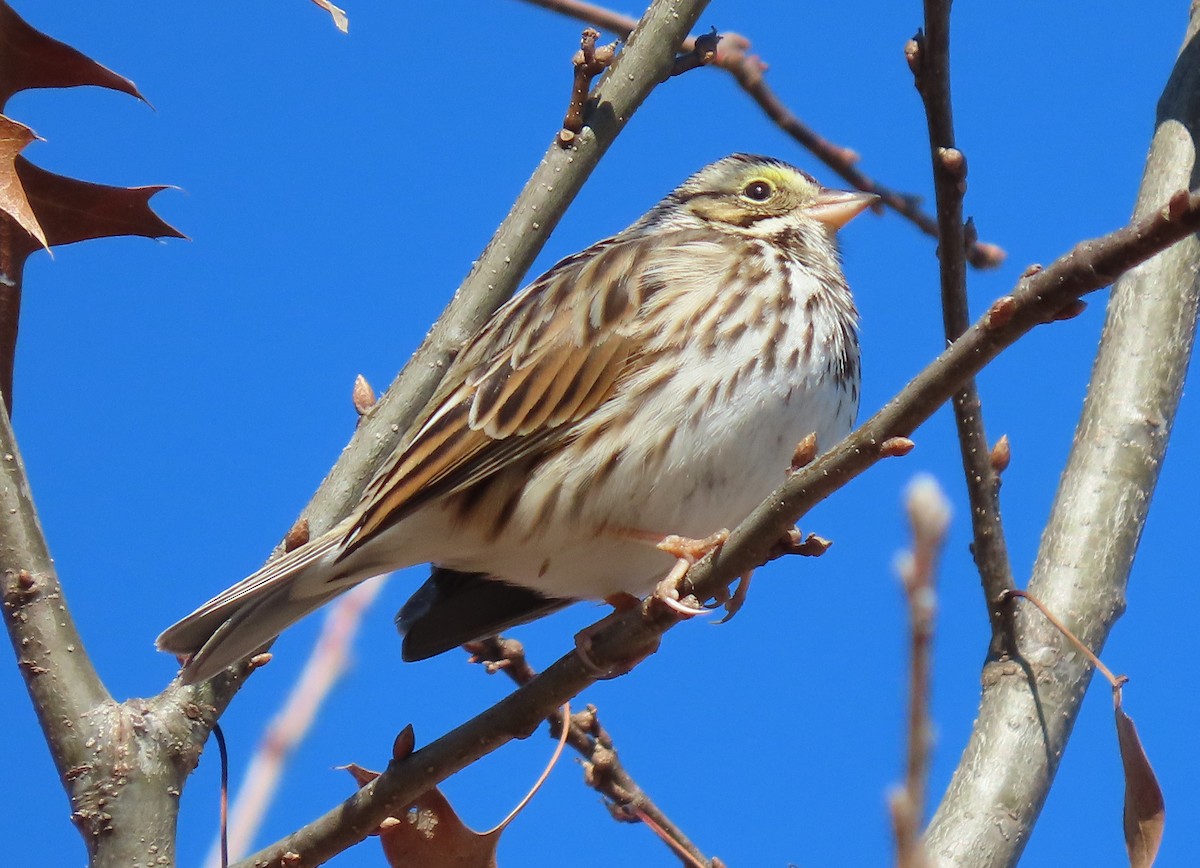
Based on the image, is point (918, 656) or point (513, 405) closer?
point (918, 656)

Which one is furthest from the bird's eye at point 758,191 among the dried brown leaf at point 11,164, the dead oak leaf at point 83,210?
the dried brown leaf at point 11,164

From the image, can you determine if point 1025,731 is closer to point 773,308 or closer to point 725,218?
point 773,308

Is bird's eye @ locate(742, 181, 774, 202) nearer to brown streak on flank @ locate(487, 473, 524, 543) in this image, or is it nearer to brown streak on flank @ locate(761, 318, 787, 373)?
brown streak on flank @ locate(761, 318, 787, 373)

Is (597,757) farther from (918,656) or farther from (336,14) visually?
(918,656)

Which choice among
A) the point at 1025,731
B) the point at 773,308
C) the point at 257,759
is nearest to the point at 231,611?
the point at 257,759

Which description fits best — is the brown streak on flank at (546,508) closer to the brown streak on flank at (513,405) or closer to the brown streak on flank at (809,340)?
the brown streak on flank at (513,405)

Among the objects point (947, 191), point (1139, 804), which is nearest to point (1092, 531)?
point (947, 191)

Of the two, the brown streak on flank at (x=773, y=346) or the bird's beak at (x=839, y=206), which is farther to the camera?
the bird's beak at (x=839, y=206)
